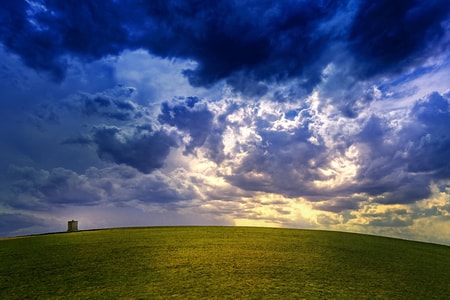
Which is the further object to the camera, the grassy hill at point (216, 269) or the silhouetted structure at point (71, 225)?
the silhouetted structure at point (71, 225)

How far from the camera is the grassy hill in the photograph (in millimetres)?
14828

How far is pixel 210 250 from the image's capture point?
21984mm

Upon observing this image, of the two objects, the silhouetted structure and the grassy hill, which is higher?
the silhouetted structure

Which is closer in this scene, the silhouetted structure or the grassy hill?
the grassy hill

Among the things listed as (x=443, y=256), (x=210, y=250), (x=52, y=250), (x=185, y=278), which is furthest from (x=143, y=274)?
(x=443, y=256)

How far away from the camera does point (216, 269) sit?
17.6 metres

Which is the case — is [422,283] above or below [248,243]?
below

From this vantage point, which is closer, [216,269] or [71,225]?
[216,269]

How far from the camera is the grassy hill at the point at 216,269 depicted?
48.6 ft

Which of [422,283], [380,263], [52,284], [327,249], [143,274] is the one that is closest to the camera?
[52,284]

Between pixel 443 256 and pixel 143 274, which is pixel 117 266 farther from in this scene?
pixel 443 256

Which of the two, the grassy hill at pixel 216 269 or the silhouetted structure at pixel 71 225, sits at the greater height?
the silhouetted structure at pixel 71 225

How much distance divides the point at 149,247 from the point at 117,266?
15.2 ft

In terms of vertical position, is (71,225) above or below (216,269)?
above
